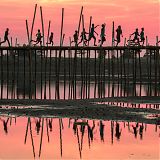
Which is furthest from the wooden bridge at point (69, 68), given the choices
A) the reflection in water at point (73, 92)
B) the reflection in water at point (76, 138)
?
the reflection in water at point (76, 138)

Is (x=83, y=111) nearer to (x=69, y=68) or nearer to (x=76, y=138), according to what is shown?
(x=76, y=138)

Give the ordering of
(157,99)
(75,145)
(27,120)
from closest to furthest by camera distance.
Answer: (75,145), (27,120), (157,99)

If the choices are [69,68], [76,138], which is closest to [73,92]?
[69,68]

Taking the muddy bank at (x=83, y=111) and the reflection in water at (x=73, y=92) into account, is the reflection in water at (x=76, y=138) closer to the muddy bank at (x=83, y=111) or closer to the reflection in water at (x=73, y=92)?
the muddy bank at (x=83, y=111)

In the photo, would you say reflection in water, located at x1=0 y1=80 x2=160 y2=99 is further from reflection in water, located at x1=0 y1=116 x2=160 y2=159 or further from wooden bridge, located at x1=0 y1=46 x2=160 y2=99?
reflection in water, located at x1=0 y1=116 x2=160 y2=159

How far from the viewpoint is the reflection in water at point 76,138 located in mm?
17828

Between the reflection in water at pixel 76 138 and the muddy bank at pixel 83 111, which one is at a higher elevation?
the muddy bank at pixel 83 111

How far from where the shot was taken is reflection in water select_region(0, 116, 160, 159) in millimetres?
17828

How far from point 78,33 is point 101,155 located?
78.7 ft

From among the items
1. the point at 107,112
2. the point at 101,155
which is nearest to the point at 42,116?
the point at 107,112

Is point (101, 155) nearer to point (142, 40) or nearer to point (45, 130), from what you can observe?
point (45, 130)

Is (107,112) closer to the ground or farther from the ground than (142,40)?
closer to the ground

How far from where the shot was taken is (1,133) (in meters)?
21.7

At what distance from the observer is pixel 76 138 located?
20.6 meters
